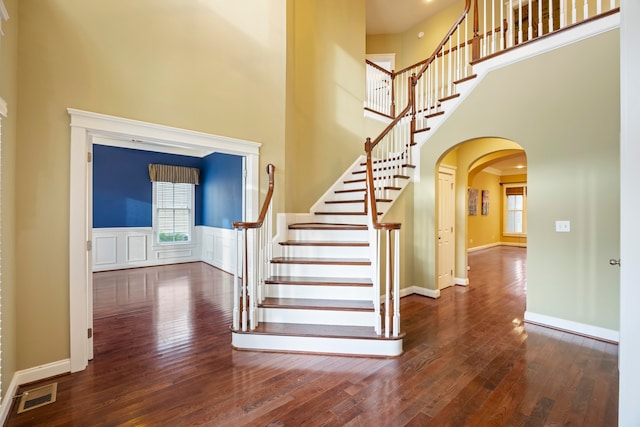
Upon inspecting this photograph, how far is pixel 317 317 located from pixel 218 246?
428 centimetres

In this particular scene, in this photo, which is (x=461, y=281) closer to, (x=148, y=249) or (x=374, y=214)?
(x=374, y=214)

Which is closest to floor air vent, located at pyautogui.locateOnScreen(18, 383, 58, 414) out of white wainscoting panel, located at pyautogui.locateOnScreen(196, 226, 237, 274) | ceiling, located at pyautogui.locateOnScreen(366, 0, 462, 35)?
white wainscoting panel, located at pyautogui.locateOnScreen(196, 226, 237, 274)

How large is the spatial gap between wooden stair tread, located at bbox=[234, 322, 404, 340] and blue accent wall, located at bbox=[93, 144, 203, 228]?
17.4ft

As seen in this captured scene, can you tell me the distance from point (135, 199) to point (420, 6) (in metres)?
7.79

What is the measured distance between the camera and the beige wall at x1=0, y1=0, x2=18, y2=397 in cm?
197

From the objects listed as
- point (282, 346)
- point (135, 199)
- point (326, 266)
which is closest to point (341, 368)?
point (282, 346)

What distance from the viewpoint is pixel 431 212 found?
443cm

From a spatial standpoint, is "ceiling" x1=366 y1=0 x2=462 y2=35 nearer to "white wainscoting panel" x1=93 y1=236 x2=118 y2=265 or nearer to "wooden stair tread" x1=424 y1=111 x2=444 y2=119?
"wooden stair tread" x1=424 y1=111 x2=444 y2=119

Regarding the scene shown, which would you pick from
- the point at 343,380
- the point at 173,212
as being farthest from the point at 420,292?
the point at 173,212

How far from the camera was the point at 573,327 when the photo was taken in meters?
3.19

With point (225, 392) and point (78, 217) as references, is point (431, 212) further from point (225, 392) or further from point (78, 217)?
point (78, 217)

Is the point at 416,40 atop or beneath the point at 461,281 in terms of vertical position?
atop

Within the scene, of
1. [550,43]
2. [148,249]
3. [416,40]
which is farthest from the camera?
[416,40]

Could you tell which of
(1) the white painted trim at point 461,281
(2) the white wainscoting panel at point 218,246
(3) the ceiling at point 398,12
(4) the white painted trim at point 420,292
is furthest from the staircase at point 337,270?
(3) the ceiling at point 398,12
